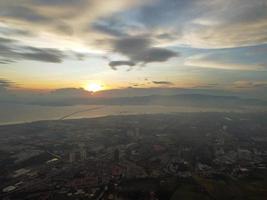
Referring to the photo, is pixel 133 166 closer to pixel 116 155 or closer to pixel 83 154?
pixel 116 155

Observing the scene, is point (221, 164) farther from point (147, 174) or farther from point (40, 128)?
point (40, 128)

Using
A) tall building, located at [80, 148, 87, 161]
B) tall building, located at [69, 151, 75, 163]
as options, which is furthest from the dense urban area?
tall building, located at [80, 148, 87, 161]

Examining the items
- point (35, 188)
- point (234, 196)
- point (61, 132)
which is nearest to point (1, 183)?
point (35, 188)

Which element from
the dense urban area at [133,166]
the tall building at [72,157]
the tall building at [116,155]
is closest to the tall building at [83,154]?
the dense urban area at [133,166]

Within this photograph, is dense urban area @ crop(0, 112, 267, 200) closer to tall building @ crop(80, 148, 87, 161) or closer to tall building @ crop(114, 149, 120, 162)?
tall building @ crop(114, 149, 120, 162)

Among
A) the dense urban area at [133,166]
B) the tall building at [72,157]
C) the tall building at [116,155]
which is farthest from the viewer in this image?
the tall building at [116,155]

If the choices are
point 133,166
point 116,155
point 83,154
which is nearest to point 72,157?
point 83,154

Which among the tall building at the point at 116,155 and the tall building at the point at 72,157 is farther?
the tall building at the point at 116,155

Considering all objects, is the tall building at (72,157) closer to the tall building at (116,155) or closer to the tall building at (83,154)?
the tall building at (83,154)

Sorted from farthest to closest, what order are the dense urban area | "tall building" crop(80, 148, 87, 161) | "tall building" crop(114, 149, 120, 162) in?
"tall building" crop(80, 148, 87, 161) < "tall building" crop(114, 149, 120, 162) < the dense urban area
